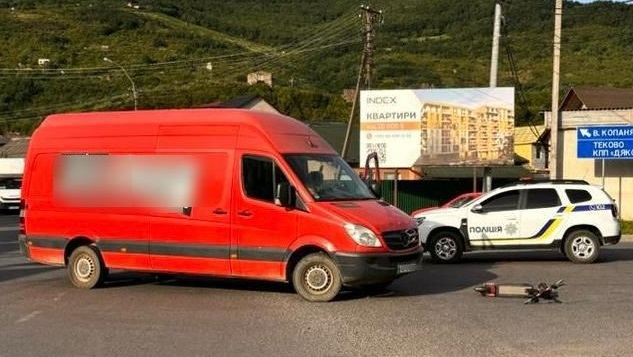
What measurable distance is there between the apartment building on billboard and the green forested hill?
2744 cm

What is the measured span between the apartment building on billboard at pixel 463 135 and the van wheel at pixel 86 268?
20115 mm

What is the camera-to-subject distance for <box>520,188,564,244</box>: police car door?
16.4m

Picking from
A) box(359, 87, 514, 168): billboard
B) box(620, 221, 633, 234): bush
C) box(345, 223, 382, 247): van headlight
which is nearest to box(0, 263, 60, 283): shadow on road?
box(345, 223, 382, 247): van headlight

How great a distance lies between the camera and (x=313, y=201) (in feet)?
36.2

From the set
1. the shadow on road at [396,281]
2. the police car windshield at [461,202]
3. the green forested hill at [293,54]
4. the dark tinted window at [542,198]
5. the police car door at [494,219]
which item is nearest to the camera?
the shadow on road at [396,281]

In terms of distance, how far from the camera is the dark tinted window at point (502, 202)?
663 inches

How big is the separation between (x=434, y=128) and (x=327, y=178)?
20.0 m

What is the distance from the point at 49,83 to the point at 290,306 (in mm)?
71009

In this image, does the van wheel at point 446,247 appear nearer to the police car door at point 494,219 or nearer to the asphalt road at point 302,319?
the police car door at point 494,219

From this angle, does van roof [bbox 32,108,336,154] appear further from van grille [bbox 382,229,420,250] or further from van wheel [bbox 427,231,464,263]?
van wheel [bbox 427,231,464,263]

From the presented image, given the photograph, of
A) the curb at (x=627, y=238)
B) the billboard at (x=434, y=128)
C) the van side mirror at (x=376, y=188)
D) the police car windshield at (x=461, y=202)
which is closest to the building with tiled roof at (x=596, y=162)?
the billboard at (x=434, y=128)

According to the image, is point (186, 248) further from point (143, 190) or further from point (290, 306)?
point (290, 306)

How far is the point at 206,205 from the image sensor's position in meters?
11.6

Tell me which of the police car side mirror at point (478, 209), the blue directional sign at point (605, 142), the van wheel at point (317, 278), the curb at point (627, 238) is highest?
the blue directional sign at point (605, 142)
